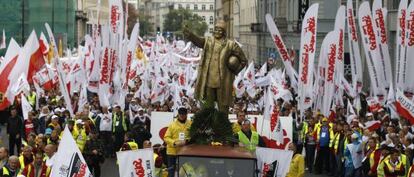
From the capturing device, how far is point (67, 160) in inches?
482

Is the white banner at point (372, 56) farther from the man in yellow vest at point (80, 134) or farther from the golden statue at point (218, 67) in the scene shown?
the golden statue at point (218, 67)

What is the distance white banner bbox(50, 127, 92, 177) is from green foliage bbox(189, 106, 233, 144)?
2.05m

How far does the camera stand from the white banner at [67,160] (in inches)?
482

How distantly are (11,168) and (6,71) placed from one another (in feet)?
37.3

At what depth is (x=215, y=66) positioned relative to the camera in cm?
1568

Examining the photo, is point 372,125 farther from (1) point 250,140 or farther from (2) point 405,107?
(1) point 250,140

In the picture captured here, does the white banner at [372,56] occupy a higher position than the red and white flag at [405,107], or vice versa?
the white banner at [372,56]

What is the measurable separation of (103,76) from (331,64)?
21.0 feet

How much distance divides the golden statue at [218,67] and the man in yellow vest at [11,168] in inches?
123

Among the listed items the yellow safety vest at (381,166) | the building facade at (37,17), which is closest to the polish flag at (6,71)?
the yellow safety vest at (381,166)

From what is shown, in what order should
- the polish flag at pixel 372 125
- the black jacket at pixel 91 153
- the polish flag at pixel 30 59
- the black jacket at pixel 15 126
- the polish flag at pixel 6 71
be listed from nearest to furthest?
the black jacket at pixel 91 153, the polish flag at pixel 372 125, the black jacket at pixel 15 126, the polish flag at pixel 6 71, the polish flag at pixel 30 59

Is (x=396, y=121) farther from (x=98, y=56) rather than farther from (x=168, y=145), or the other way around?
(x=98, y=56)

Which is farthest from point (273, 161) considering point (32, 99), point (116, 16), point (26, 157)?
point (32, 99)

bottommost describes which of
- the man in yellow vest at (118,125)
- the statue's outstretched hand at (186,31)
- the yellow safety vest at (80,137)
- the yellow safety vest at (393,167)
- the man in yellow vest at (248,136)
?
the man in yellow vest at (118,125)
